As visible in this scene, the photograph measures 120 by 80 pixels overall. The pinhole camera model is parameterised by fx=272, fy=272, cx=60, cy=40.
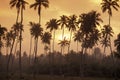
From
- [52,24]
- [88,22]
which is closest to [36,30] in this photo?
[52,24]

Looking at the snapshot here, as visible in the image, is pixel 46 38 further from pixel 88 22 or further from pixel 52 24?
pixel 88 22

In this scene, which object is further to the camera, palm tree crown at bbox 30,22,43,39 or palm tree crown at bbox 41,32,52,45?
palm tree crown at bbox 41,32,52,45

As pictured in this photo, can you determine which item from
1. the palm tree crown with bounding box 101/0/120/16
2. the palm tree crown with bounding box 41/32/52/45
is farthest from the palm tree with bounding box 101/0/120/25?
the palm tree crown with bounding box 41/32/52/45

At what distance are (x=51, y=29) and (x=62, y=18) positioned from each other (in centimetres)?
657

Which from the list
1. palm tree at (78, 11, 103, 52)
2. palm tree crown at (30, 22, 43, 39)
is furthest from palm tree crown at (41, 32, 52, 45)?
palm tree at (78, 11, 103, 52)

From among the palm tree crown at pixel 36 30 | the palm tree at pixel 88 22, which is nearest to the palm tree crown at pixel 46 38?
the palm tree crown at pixel 36 30

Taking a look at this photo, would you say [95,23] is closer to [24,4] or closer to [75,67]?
[24,4]

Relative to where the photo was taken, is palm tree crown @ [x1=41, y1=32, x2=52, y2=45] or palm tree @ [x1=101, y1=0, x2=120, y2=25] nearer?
palm tree @ [x1=101, y1=0, x2=120, y2=25]

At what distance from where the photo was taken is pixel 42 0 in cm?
8856

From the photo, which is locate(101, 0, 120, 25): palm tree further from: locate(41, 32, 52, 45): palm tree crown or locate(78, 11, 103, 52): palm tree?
locate(41, 32, 52, 45): palm tree crown

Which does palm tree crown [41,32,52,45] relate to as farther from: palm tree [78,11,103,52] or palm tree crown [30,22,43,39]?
palm tree [78,11,103,52]

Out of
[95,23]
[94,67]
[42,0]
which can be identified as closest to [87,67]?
[94,67]

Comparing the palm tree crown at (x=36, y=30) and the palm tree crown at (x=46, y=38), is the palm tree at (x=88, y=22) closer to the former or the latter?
the palm tree crown at (x=36, y=30)

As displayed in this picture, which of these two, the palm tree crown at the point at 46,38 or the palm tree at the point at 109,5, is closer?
the palm tree at the point at 109,5
